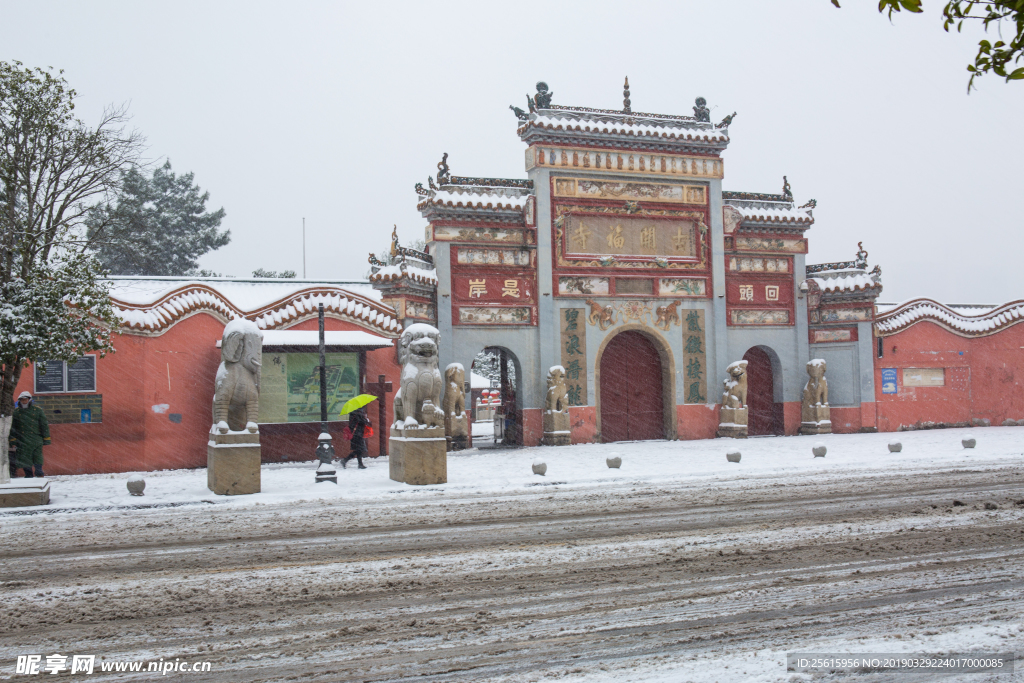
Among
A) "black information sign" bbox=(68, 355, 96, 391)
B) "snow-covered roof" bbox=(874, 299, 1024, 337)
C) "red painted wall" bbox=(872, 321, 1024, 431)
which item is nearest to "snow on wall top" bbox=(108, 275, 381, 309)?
"black information sign" bbox=(68, 355, 96, 391)

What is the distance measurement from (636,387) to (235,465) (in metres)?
12.7

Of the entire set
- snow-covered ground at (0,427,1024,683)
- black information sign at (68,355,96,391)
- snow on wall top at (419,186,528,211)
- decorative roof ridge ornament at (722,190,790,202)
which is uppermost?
decorative roof ridge ornament at (722,190,790,202)

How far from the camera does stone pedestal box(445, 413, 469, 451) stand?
18562 millimetres

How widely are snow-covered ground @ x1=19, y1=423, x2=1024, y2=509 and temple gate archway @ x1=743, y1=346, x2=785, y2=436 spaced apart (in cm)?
255

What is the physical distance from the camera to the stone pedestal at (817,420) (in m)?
22.2

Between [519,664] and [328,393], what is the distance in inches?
510

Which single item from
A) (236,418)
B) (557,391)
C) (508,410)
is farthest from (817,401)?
(236,418)

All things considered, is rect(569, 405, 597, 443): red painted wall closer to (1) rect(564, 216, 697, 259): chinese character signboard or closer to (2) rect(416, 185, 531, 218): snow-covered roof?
(1) rect(564, 216, 697, 259): chinese character signboard

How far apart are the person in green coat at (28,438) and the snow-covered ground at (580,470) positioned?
1.82ft

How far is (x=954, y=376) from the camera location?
78.9ft

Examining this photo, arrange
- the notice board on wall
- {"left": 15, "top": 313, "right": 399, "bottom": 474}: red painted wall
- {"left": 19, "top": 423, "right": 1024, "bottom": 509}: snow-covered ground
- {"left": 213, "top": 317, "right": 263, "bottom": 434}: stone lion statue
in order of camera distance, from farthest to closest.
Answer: the notice board on wall < {"left": 15, "top": 313, "right": 399, "bottom": 474}: red painted wall < {"left": 213, "top": 317, "right": 263, "bottom": 434}: stone lion statue < {"left": 19, "top": 423, "right": 1024, "bottom": 509}: snow-covered ground

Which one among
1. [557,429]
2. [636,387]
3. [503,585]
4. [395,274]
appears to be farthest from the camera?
[636,387]

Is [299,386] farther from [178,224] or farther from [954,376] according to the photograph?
[178,224]

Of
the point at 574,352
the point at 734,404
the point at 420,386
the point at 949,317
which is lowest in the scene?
the point at 734,404
